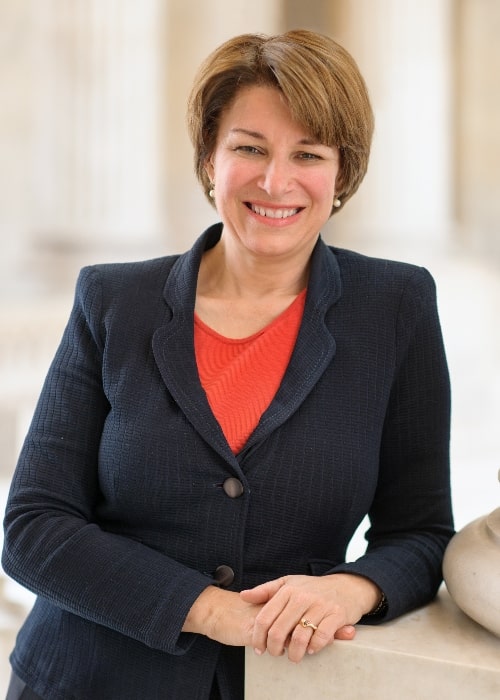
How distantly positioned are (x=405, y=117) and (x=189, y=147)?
3.55 feet

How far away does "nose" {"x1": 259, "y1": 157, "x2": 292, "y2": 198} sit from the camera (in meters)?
1.50

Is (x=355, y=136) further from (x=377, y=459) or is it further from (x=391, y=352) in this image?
(x=377, y=459)

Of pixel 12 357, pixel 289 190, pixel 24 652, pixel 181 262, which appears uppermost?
pixel 289 190

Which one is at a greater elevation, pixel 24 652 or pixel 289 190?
pixel 289 190

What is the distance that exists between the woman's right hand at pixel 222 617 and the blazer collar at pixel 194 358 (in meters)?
0.19

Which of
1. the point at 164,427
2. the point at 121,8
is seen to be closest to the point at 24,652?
the point at 164,427

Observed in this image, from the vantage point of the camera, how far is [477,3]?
4988 millimetres

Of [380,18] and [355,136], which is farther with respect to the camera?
[380,18]

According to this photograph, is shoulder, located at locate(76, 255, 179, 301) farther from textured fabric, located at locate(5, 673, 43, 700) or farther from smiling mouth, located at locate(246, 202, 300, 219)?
textured fabric, located at locate(5, 673, 43, 700)

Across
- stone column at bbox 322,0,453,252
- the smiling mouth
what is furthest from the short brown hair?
stone column at bbox 322,0,453,252

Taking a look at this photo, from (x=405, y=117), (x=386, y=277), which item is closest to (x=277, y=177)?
(x=386, y=277)

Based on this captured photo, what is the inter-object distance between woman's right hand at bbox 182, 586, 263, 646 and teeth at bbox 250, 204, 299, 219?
1.83 feet

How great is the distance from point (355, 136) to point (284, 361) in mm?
359

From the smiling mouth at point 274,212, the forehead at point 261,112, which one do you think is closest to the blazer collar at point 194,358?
the smiling mouth at point 274,212
